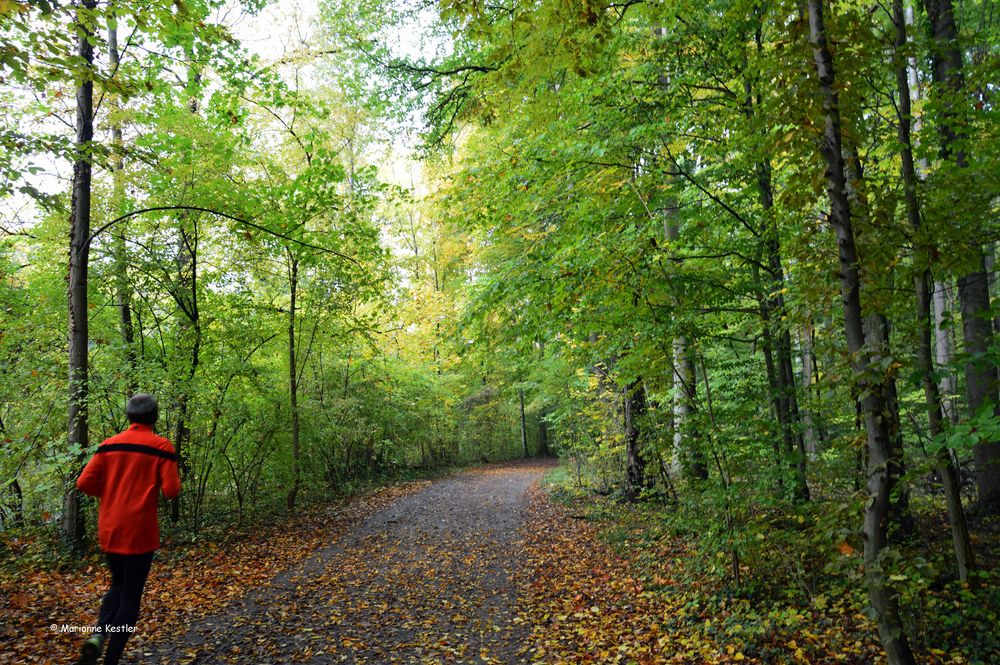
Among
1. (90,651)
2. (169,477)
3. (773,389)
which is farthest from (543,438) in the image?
(90,651)

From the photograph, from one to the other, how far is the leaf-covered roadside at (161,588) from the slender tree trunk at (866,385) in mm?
5562

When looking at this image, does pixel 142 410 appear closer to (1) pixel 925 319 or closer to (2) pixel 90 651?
(2) pixel 90 651

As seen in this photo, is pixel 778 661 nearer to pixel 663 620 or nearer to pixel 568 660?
pixel 663 620

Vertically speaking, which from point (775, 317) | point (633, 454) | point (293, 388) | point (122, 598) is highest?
point (775, 317)

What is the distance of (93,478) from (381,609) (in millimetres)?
3352

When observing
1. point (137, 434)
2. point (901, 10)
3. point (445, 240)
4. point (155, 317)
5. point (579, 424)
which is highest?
point (445, 240)

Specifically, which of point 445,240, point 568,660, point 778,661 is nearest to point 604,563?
point 568,660

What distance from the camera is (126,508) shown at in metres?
3.69

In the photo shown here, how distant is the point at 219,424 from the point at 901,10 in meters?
10.4

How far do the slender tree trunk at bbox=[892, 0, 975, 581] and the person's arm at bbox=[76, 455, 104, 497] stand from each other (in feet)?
18.9

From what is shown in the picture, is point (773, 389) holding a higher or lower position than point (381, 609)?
higher

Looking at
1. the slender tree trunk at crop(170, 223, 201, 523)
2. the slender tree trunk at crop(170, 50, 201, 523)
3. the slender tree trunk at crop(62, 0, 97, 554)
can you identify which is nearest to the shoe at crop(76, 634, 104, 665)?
the slender tree trunk at crop(62, 0, 97, 554)

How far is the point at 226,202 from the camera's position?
8828 mm

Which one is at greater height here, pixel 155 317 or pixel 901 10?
pixel 901 10
